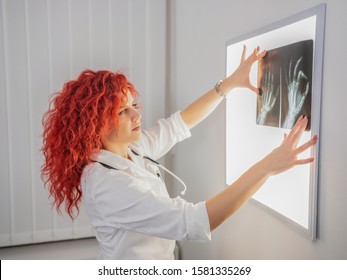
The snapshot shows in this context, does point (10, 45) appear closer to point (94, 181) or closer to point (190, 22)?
point (190, 22)

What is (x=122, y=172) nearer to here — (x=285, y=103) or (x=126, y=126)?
(x=126, y=126)

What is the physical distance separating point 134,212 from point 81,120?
0.37 meters

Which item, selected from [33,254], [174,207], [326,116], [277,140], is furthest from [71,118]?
[33,254]

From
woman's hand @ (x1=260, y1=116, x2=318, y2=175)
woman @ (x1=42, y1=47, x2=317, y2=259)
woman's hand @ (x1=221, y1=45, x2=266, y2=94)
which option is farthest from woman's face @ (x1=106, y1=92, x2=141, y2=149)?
woman's hand @ (x1=260, y1=116, x2=318, y2=175)

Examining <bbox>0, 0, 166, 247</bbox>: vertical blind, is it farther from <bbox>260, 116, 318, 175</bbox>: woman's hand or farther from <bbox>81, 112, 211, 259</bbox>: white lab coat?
<bbox>260, 116, 318, 175</bbox>: woman's hand

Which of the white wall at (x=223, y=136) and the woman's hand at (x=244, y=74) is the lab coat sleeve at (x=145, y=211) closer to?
the white wall at (x=223, y=136)

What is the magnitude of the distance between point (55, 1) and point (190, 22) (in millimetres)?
782

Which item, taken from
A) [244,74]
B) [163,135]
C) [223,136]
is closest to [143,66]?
[163,135]

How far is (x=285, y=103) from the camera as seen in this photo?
3.59ft

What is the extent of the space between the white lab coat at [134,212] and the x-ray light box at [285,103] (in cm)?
31

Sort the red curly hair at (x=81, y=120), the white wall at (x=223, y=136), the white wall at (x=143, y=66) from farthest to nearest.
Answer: the white wall at (x=143, y=66) < the red curly hair at (x=81, y=120) < the white wall at (x=223, y=136)

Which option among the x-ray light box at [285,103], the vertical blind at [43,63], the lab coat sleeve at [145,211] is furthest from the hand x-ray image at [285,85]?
the vertical blind at [43,63]

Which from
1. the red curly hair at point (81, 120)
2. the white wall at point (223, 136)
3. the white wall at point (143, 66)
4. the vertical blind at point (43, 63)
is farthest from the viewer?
the vertical blind at point (43, 63)

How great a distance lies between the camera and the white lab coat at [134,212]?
1003 millimetres
